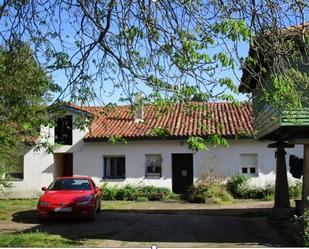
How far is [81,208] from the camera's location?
19125 millimetres

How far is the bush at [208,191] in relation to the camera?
27.5m

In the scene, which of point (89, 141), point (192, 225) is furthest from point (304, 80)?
point (89, 141)

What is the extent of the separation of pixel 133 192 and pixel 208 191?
13.7ft

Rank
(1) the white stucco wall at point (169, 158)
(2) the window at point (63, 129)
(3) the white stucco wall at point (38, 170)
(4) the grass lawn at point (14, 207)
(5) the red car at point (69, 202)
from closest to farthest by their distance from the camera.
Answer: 1. (2) the window at point (63, 129)
2. (5) the red car at point (69, 202)
3. (4) the grass lawn at point (14, 207)
4. (1) the white stucco wall at point (169, 158)
5. (3) the white stucco wall at point (38, 170)

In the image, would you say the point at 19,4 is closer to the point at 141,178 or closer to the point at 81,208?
the point at 81,208

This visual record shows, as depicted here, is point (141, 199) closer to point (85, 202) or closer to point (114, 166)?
point (114, 166)

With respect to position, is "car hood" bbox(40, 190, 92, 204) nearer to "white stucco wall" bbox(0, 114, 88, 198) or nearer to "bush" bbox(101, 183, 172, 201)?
"bush" bbox(101, 183, 172, 201)

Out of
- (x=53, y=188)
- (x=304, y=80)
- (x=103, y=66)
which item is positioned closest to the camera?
(x=304, y=80)

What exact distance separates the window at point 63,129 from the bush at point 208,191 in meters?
6.92

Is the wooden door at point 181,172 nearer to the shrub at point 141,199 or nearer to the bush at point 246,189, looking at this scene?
the shrub at point 141,199

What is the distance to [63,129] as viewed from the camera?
42.6 feet

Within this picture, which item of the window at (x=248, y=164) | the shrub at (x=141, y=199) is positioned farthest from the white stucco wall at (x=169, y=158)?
the shrub at (x=141, y=199)

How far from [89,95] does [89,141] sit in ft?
70.7

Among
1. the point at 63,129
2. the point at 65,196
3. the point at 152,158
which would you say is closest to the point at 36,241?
the point at 63,129
